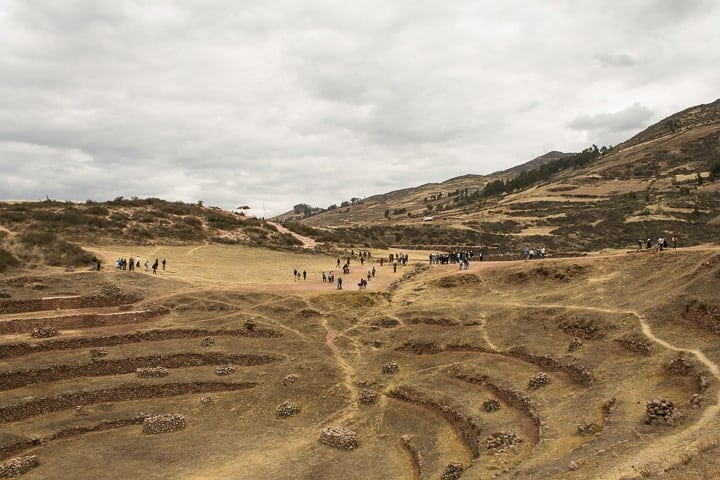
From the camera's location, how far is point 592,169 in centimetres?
16575

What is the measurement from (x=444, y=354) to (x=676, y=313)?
13732mm

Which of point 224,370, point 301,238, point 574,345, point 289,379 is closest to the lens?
point 574,345

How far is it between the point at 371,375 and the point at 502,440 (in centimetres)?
1248

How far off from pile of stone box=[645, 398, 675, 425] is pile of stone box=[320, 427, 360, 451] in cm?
1233

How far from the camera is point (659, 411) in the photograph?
16969 millimetres

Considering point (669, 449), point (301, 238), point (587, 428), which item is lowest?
point (587, 428)

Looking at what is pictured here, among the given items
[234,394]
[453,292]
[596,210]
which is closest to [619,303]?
[453,292]

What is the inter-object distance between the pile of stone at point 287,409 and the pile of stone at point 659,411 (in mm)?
17106

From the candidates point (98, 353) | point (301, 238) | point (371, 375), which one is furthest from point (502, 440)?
point (301, 238)

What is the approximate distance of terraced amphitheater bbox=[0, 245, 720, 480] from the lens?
1878 cm

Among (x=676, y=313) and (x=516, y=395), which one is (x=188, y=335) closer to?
(x=516, y=395)

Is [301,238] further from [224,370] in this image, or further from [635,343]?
[635,343]

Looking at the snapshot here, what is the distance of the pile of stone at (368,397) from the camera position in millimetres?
26984

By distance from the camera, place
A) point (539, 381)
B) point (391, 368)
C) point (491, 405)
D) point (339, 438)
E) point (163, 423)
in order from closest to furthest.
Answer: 1. point (339, 438)
2. point (491, 405)
3. point (539, 381)
4. point (163, 423)
5. point (391, 368)
